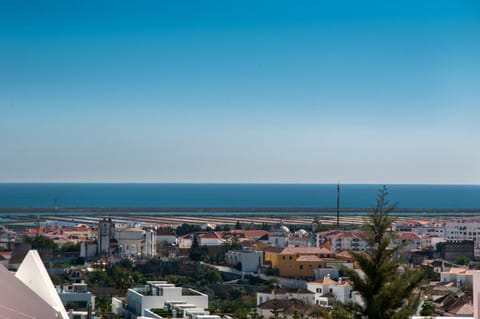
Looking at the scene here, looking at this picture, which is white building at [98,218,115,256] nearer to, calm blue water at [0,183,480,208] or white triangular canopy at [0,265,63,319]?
white triangular canopy at [0,265,63,319]

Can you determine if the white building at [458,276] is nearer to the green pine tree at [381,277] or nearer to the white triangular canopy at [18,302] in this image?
the white triangular canopy at [18,302]

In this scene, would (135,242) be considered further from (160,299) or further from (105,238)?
(160,299)

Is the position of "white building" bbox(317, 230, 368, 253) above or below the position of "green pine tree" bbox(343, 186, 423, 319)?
below

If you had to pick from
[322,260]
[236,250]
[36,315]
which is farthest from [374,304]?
[236,250]

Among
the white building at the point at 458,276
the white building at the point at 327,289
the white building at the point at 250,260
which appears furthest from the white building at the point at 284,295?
the white building at the point at 250,260

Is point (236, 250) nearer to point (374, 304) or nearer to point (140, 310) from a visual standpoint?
point (140, 310)

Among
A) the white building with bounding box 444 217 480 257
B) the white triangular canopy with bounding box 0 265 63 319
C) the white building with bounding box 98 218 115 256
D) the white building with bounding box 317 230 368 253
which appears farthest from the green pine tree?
A: the white building with bounding box 444 217 480 257
